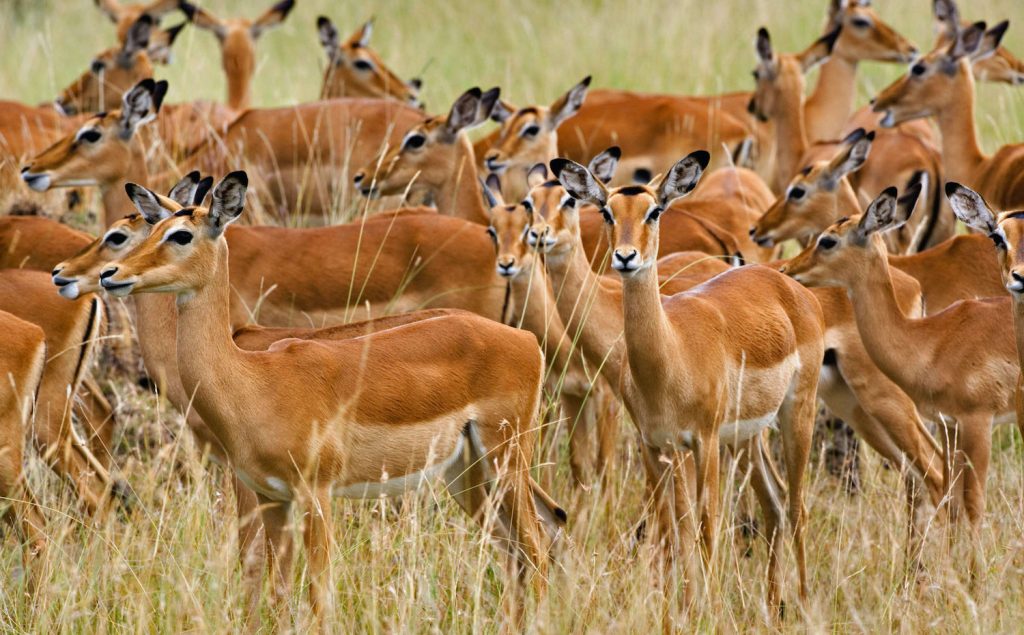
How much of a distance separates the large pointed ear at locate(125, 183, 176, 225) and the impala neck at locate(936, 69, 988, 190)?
16.0ft

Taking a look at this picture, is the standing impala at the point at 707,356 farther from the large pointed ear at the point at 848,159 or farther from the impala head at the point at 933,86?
the impala head at the point at 933,86

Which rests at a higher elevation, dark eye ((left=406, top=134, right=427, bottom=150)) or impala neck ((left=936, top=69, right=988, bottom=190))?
dark eye ((left=406, top=134, right=427, bottom=150))

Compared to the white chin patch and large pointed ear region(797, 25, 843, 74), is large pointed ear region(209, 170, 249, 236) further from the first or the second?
large pointed ear region(797, 25, 843, 74)

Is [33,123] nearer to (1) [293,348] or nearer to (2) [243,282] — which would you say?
(2) [243,282]

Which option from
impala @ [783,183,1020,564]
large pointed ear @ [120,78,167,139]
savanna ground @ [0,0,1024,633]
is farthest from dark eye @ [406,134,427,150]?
impala @ [783,183,1020,564]

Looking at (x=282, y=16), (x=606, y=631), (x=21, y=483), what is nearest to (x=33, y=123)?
(x=282, y=16)

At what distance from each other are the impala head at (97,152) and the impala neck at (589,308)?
1.98m

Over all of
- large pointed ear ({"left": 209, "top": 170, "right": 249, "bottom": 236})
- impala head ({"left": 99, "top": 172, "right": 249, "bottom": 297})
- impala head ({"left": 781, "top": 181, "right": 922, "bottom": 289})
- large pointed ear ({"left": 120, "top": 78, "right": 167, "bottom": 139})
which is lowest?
impala head ({"left": 781, "top": 181, "right": 922, "bottom": 289})

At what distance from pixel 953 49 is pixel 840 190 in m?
1.74

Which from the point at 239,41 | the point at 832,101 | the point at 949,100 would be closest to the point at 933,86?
the point at 949,100

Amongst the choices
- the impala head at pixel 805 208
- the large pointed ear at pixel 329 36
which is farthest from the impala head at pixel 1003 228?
the large pointed ear at pixel 329 36

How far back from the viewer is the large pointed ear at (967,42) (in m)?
8.30

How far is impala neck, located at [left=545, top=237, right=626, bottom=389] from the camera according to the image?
18.7ft

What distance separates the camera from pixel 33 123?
358 inches
